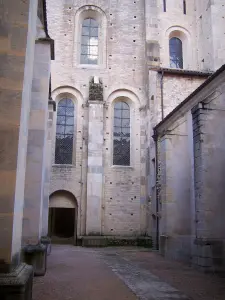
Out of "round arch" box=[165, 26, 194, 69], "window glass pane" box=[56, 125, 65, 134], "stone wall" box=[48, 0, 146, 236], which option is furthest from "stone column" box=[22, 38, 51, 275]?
"round arch" box=[165, 26, 194, 69]

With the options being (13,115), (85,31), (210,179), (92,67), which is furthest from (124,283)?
(85,31)

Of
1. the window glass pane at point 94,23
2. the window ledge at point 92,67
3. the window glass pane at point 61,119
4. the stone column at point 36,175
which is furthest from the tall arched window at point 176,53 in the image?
the stone column at point 36,175

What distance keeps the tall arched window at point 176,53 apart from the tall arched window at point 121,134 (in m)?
4.78

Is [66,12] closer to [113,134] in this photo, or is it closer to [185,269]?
[113,134]

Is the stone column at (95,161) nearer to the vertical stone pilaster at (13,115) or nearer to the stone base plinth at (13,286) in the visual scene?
the vertical stone pilaster at (13,115)

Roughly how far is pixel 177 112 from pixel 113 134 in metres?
8.29

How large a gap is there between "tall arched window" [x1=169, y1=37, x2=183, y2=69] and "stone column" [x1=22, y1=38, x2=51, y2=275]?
51.4 feet

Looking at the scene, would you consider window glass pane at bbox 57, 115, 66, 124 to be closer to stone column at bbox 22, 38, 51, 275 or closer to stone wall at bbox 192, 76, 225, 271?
stone wall at bbox 192, 76, 225, 271

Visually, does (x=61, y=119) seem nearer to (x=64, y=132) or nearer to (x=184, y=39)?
(x=64, y=132)

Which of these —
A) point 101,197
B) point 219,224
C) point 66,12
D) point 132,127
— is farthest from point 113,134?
point 219,224

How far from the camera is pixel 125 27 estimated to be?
2362cm

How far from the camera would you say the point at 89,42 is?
2384cm

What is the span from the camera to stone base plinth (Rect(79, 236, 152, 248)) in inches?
758

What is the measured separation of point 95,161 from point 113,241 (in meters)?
4.76
